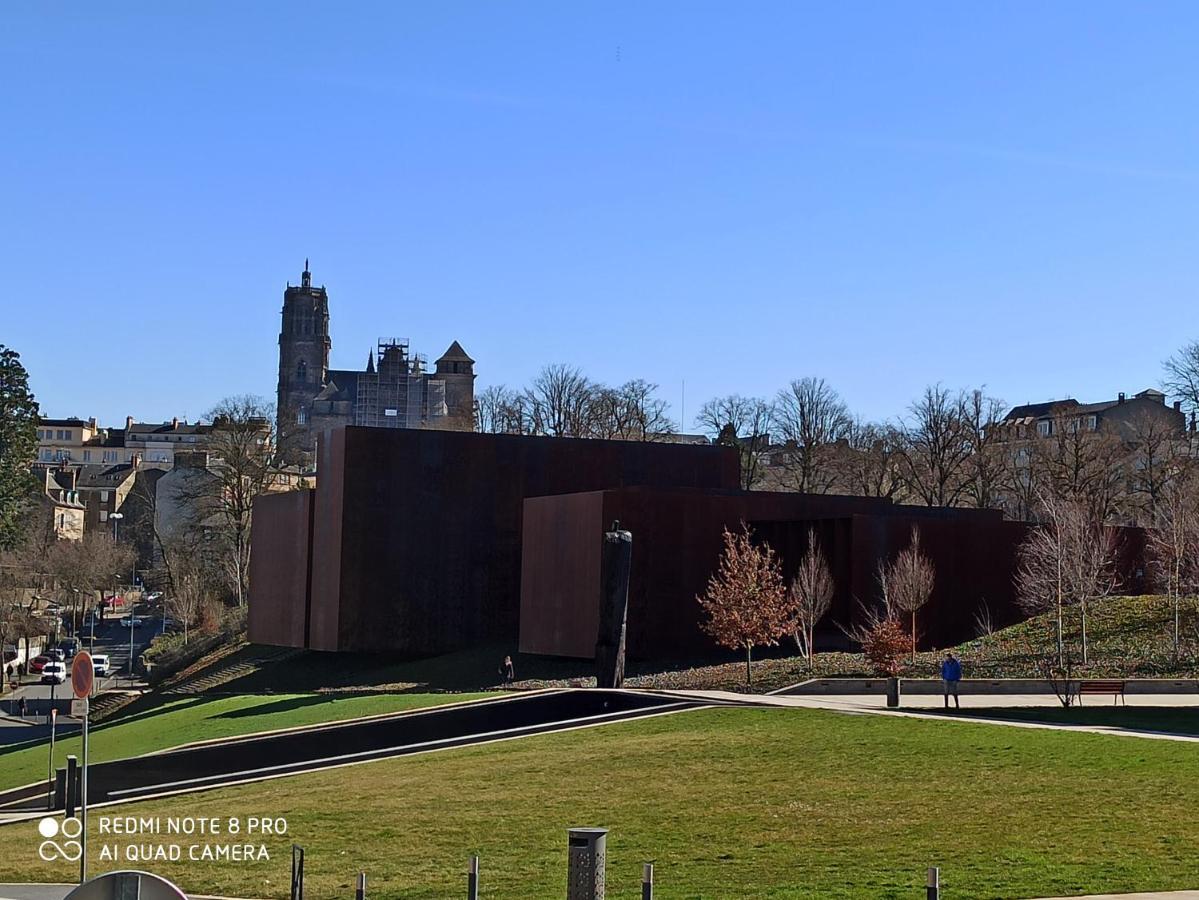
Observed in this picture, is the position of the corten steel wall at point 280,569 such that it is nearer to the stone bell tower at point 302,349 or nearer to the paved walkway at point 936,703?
the paved walkway at point 936,703

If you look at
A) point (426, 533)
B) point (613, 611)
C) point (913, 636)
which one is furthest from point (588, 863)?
point (426, 533)

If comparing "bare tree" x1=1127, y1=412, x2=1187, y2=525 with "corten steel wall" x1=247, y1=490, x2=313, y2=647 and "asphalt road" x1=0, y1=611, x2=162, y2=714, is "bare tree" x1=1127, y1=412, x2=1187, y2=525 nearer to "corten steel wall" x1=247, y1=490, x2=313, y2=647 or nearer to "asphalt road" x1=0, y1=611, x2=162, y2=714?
"corten steel wall" x1=247, y1=490, x2=313, y2=647

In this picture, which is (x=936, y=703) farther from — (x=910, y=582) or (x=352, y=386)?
(x=352, y=386)

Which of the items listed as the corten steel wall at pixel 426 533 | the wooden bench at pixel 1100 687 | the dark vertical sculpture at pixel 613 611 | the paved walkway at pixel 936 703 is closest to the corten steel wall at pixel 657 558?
the corten steel wall at pixel 426 533

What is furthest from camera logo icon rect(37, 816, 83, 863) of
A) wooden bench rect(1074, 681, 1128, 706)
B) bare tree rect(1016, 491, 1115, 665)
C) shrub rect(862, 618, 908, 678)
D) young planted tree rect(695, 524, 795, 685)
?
bare tree rect(1016, 491, 1115, 665)

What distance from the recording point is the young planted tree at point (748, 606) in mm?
39719

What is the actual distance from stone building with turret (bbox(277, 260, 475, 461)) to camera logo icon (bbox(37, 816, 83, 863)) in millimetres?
91268

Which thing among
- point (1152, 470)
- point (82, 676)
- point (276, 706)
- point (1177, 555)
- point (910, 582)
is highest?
point (1152, 470)

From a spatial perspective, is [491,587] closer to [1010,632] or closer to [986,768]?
[1010,632]

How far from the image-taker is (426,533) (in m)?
53.6

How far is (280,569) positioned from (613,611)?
89.5 ft

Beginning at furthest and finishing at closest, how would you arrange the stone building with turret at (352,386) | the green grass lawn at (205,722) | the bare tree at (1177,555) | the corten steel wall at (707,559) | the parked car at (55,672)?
the stone building with turret at (352,386) → the parked car at (55,672) → the corten steel wall at (707,559) → the bare tree at (1177,555) → the green grass lawn at (205,722)

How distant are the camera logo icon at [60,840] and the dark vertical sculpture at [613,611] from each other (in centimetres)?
1564

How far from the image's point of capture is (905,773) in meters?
21.5
